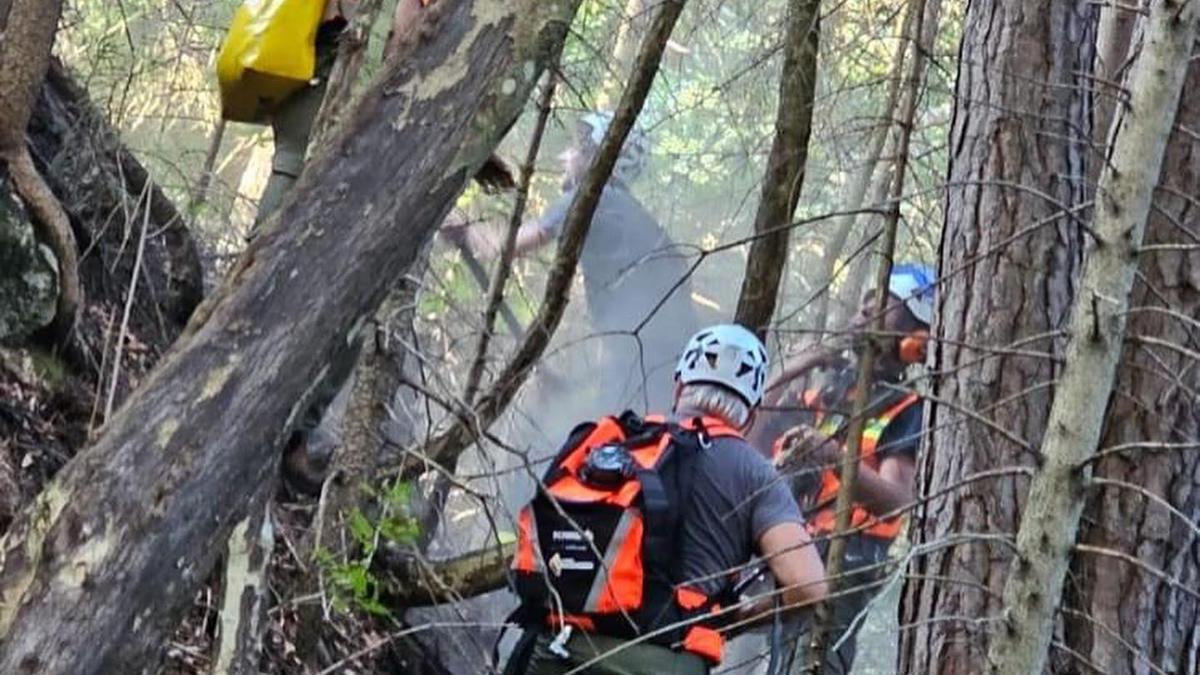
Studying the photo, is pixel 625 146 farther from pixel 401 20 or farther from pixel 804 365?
pixel 401 20

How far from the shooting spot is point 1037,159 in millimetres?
4988

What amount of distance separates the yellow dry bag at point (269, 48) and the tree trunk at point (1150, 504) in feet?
7.29

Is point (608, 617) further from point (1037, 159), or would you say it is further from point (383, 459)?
point (383, 459)

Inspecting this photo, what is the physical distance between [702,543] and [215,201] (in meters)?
3.79

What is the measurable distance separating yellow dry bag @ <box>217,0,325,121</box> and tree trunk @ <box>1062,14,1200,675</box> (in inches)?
87.5

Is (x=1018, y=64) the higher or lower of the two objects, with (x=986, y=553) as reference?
higher

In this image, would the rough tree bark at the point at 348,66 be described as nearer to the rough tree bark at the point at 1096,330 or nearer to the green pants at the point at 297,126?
the green pants at the point at 297,126

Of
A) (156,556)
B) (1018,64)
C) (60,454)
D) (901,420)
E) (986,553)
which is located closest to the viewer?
(156,556)

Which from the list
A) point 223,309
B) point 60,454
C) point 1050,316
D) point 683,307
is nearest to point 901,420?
point 1050,316

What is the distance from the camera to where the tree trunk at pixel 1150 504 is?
4539mm

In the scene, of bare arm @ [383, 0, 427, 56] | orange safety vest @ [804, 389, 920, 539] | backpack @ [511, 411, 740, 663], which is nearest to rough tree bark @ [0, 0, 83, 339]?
bare arm @ [383, 0, 427, 56]

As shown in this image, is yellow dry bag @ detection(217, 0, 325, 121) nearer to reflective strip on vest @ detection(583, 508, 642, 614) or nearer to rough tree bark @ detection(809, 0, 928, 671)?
reflective strip on vest @ detection(583, 508, 642, 614)

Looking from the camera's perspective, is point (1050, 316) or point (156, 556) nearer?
point (156, 556)

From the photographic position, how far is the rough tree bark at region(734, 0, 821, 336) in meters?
6.95
